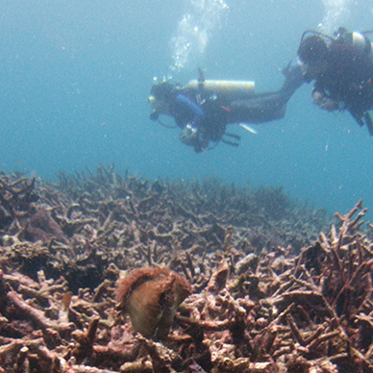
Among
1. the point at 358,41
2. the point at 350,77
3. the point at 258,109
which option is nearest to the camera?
the point at 358,41

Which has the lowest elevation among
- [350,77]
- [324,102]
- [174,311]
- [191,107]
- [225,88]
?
[174,311]

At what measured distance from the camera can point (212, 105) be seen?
8773 millimetres

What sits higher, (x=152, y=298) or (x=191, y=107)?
(x=191, y=107)

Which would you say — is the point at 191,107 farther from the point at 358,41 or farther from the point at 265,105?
the point at 358,41

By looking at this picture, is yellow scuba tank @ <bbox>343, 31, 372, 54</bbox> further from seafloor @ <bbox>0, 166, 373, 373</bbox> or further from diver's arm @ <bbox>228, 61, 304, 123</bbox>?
seafloor @ <bbox>0, 166, 373, 373</bbox>

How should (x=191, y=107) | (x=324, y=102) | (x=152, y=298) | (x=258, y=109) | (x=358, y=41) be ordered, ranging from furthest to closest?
(x=258, y=109) → (x=191, y=107) → (x=324, y=102) → (x=358, y=41) → (x=152, y=298)

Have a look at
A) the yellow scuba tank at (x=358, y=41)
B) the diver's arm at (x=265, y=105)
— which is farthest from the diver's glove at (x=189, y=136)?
the yellow scuba tank at (x=358, y=41)

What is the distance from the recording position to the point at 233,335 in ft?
5.16

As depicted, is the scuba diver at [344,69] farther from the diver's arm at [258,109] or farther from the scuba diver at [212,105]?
the diver's arm at [258,109]

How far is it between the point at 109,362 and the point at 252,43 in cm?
10353

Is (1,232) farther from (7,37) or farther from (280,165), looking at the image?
(280,165)

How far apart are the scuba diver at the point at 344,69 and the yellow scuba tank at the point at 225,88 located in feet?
10.3

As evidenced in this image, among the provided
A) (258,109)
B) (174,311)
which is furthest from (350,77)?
(174,311)

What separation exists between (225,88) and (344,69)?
399 centimetres
